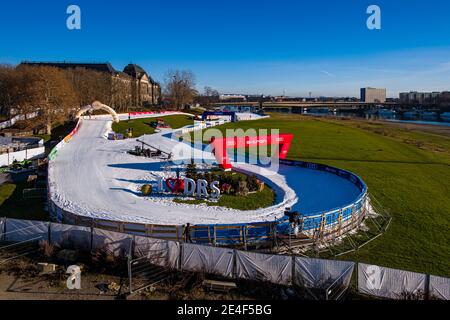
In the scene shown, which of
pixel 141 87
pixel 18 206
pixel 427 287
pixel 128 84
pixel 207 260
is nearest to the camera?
pixel 427 287

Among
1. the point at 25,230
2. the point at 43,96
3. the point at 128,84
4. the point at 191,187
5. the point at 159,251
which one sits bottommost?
the point at 159,251

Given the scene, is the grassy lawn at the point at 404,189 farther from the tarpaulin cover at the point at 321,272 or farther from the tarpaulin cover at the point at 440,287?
the tarpaulin cover at the point at 321,272

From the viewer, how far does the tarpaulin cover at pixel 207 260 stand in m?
14.4

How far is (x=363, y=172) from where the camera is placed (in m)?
37.7

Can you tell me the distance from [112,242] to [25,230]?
4760mm

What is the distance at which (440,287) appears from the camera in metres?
12.6

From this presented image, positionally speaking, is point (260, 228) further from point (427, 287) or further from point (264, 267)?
point (427, 287)

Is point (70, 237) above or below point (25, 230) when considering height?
below

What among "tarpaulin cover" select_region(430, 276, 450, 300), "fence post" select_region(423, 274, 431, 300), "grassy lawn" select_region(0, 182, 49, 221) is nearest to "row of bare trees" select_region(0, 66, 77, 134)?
"grassy lawn" select_region(0, 182, 49, 221)

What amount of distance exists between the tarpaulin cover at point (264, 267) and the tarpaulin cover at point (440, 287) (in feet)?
15.8

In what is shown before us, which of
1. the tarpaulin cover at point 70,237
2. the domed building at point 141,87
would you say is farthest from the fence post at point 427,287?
the domed building at point 141,87

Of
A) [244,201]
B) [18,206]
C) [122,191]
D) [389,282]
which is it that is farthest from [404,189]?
[18,206]
